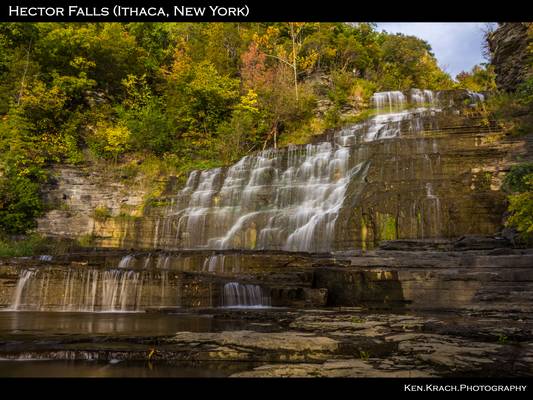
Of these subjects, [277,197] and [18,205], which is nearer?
[277,197]

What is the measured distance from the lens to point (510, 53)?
20.7 m

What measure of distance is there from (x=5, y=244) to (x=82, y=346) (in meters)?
16.9

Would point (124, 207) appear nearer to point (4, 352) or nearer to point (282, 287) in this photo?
point (282, 287)

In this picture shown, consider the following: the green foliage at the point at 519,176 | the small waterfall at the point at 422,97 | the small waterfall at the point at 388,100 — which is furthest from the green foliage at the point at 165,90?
the green foliage at the point at 519,176

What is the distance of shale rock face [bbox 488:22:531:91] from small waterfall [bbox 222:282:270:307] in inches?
694

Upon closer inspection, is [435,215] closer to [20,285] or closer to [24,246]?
[20,285]

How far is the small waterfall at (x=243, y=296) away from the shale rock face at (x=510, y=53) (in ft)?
57.8

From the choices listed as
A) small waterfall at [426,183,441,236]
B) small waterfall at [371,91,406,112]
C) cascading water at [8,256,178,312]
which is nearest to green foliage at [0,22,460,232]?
small waterfall at [371,91,406,112]

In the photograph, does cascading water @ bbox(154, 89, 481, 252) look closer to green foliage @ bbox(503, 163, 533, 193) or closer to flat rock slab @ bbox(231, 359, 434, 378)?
green foliage @ bbox(503, 163, 533, 193)

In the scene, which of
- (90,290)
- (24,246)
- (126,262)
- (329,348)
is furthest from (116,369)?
(24,246)

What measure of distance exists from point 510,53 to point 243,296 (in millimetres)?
19855

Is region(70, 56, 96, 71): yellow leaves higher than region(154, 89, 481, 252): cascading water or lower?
higher

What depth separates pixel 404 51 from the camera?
126 ft

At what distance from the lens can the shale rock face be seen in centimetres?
1947
